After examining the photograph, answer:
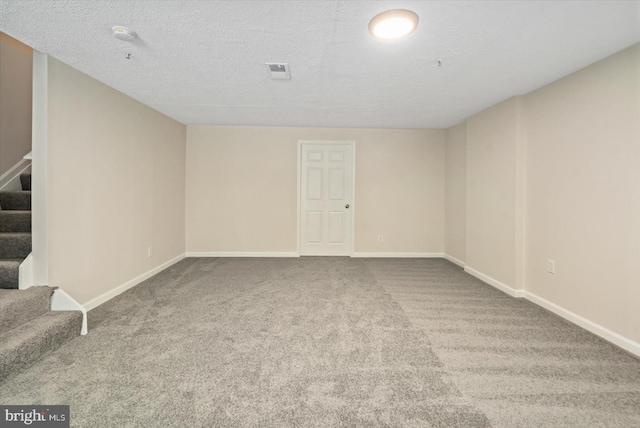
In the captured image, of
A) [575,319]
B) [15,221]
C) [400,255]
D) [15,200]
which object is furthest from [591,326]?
[15,200]

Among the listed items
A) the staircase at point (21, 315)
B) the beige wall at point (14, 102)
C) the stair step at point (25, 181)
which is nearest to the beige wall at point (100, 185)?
the staircase at point (21, 315)

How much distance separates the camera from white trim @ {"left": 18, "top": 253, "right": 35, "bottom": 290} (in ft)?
6.97

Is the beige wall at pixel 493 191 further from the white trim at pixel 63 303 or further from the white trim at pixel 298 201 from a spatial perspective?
the white trim at pixel 63 303

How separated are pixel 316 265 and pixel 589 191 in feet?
10.5

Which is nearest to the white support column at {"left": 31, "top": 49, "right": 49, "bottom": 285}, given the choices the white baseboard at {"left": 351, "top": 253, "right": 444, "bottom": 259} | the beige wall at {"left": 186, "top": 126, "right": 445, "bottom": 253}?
the beige wall at {"left": 186, "top": 126, "right": 445, "bottom": 253}

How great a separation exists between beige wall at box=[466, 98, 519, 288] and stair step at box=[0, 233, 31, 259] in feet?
15.6

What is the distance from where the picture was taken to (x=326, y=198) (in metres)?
4.86

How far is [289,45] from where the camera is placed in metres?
2.03

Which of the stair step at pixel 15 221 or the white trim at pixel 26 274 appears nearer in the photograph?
the white trim at pixel 26 274

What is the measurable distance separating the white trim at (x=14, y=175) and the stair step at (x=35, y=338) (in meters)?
2.03

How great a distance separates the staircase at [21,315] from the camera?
171cm

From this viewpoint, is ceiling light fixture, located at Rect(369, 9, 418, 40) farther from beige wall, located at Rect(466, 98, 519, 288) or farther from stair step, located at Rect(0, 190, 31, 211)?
stair step, located at Rect(0, 190, 31, 211)

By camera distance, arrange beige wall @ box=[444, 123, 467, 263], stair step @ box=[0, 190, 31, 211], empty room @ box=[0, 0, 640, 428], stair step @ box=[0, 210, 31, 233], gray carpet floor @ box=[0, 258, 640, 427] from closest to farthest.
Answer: gray carpet floor @ box=[0, 258, 640, 427], empty room @ box=[0, 0, 640, 428], stair step @ box=[0, 210, 31, 233], stair step @ box=[0, 190, 31, 211], beige wall @ box=[444, 123, 467, 263]

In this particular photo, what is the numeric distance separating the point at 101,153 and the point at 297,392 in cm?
288
